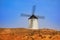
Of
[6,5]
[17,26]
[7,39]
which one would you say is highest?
[6,5]

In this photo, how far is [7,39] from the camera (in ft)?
22.0

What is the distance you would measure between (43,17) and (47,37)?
1.27 meters

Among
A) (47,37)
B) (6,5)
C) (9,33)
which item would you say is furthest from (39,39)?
(6,5)

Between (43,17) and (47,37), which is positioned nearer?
(47,37)

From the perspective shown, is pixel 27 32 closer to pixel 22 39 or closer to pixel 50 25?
pixel 22 39

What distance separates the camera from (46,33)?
6.97m

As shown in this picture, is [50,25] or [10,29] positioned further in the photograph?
[50,25]

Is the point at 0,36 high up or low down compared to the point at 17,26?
down

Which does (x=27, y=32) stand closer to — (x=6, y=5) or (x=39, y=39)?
(x=39, y=39)

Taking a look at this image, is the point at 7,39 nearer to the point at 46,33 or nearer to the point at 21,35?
the point at 21,35

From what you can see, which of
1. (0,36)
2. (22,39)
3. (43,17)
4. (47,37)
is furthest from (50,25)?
(0,36)

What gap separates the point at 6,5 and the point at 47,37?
2.18 meters

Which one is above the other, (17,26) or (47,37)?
(17,26)

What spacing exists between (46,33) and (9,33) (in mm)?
1423
